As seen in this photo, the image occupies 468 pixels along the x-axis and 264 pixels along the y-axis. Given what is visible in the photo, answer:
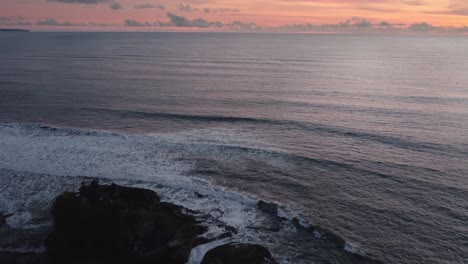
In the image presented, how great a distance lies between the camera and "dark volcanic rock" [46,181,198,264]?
2059 cm

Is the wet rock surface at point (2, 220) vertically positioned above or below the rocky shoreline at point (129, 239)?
below

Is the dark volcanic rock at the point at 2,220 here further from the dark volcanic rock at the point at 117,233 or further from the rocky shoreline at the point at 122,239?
the dark volcanic rock at the point at 117,233

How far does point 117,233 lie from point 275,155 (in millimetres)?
19698

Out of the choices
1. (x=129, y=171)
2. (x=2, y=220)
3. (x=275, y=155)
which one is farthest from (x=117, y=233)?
(x=275, y=155)

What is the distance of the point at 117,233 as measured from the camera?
21.2m

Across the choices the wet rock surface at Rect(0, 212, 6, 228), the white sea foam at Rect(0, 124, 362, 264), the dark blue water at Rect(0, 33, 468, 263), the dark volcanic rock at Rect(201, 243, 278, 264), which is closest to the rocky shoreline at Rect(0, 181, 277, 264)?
the dark volcanic rock at Rect(201, 243, 278, 264)

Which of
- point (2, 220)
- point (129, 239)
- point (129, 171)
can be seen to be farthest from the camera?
point (129, 171)

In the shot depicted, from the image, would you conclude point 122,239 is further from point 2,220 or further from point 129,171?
point 129,171

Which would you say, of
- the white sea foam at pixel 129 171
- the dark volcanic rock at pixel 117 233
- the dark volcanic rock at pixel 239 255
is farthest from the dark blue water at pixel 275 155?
the dark volcanic rock at pixel 117 233

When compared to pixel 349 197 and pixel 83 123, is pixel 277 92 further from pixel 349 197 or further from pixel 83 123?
pixel 349 197

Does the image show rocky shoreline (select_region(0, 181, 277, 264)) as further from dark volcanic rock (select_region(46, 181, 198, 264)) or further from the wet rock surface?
the wet rock surface

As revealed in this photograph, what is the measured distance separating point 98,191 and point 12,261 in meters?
7.03

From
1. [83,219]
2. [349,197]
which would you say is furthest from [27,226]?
[349,197]

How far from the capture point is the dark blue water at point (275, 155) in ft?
81.5
